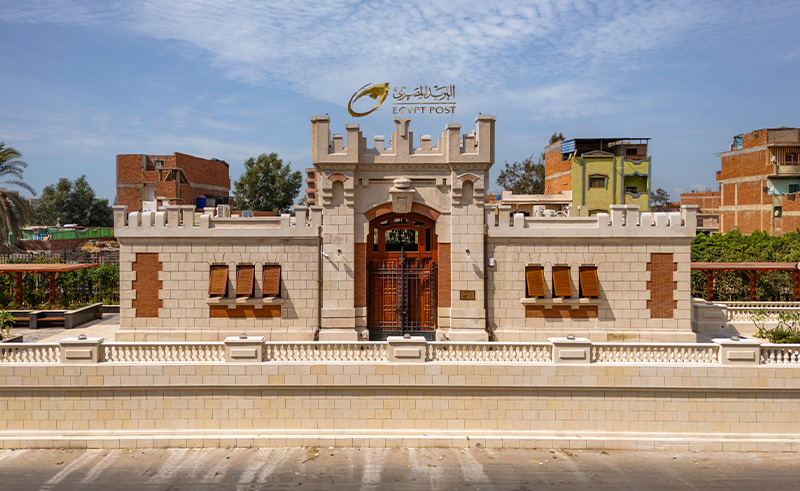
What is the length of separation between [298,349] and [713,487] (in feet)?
32.8

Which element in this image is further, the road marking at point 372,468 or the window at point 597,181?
the window at point 597,181

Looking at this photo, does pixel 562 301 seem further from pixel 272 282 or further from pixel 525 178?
pixel 525 178

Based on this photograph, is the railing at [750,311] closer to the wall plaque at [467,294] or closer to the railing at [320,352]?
the wall plaque at [467,294]

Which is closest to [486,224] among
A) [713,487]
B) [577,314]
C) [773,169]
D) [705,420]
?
[577,314]

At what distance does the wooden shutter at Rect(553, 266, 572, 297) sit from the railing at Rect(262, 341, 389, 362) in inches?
234

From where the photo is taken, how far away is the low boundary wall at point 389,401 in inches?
528

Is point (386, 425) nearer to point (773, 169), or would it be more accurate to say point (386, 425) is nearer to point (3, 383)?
point (3, 383)

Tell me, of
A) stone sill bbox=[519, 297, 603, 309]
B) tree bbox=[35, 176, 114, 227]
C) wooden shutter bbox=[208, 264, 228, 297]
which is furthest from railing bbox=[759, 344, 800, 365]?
tree bbox=[35, 176, 114, 227]

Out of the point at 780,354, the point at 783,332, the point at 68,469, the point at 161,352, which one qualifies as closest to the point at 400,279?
the point at 161,352

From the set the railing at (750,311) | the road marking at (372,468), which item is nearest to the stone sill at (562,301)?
the road marking at (372,468)

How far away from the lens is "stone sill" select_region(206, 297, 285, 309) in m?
16.5

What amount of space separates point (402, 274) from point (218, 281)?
18.8 feet

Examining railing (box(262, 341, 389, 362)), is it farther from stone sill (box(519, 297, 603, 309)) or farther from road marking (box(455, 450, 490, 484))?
stone sill (box(519, 297, 603, 309))

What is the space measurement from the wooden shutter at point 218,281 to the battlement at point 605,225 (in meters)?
8.39
